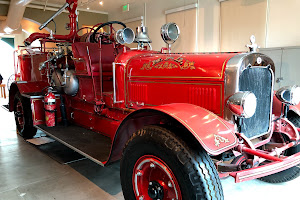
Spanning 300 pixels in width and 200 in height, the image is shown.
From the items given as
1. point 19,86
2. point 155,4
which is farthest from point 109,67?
point 155,4

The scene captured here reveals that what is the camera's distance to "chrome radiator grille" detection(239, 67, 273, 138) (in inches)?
84.6

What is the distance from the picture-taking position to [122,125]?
2229 mm

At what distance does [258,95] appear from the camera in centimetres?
229

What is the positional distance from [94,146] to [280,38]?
5205 mm

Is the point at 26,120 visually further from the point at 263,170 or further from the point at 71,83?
the point at 263,170

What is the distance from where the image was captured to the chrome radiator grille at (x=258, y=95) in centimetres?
215

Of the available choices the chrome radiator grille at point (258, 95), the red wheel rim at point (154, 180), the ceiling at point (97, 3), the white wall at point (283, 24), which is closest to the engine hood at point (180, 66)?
the chrome radiator grille at point (258, 95)

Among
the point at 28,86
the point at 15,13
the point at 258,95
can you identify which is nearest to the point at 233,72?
the point at 258,95

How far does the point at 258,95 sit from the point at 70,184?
2198 mm

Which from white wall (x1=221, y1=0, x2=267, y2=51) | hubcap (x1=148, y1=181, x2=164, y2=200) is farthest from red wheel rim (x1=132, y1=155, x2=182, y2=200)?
white wall (x1=221, y1=0, x2=267, y2=51)

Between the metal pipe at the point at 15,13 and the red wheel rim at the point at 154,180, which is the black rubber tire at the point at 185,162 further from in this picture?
the metal pipe at the point at 15,13

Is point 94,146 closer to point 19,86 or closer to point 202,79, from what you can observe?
point 202,79

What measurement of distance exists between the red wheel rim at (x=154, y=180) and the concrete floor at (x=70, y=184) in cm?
63

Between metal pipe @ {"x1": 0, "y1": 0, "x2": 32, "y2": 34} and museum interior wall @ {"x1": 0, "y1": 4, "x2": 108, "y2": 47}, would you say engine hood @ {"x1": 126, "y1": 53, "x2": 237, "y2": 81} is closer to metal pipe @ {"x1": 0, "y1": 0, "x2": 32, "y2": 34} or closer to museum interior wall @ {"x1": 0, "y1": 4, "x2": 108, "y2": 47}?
metal pipe @ {"x1": 0, "y1": 0, "x2": 32, "y2": 34}
